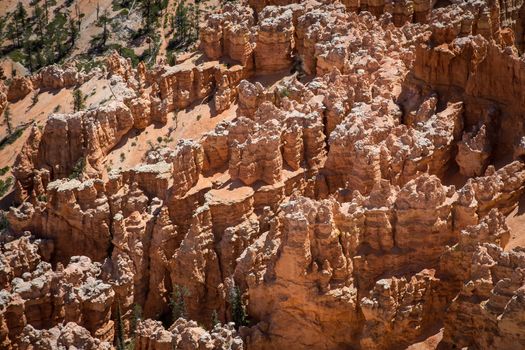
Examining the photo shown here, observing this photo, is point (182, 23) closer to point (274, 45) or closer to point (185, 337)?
point (274, 45)

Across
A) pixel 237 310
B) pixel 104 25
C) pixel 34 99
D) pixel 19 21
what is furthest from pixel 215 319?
pixel 19 21

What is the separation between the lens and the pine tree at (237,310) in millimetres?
45219

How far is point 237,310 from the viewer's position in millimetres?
45375

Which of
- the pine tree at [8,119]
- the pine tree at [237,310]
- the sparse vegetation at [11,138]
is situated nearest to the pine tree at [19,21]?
the pine tree at [8,119]

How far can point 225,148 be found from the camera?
5400cm

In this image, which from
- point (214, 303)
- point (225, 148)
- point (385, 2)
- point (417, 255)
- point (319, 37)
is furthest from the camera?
point (385, 2)

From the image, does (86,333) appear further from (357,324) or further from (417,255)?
(417,255)

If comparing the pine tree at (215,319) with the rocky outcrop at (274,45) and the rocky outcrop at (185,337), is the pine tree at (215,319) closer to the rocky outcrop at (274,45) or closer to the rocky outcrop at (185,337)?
the rocky outcrop at (185,337)

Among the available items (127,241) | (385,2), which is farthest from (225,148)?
(385,2)

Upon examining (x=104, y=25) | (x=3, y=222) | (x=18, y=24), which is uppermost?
(x=3, y=222)

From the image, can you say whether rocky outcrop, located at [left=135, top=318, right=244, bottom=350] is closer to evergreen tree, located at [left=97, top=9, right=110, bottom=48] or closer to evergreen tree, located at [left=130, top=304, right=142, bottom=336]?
evergreen tree, located at [left=130, top=304, right=142, bottom=336]

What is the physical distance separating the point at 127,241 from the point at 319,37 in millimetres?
19357

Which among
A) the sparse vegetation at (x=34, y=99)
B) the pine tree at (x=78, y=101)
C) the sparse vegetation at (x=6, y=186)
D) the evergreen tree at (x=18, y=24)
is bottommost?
the evergreen tree at (x=18, y=24)

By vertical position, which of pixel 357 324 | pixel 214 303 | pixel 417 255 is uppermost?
pixel 417 255
